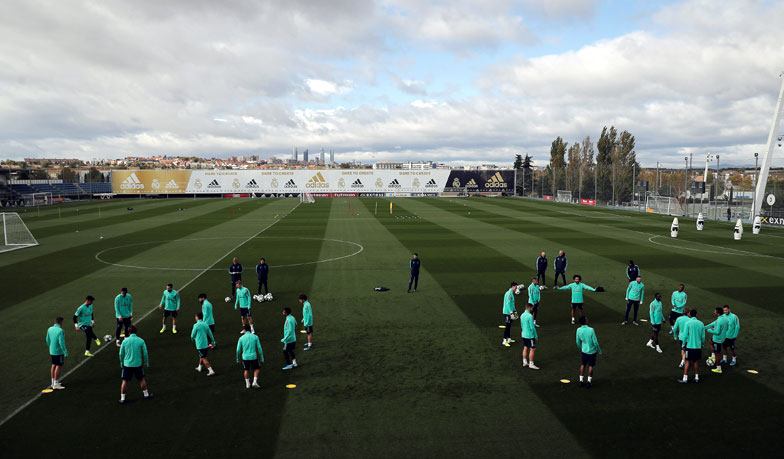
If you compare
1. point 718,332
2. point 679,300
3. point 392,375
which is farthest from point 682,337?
point 392,375

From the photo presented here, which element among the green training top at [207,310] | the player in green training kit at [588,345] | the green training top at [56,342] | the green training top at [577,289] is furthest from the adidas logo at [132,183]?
the player in green training kit at [588,345]

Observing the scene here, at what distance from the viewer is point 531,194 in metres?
125

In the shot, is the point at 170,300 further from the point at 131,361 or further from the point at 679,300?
the point at 679,300

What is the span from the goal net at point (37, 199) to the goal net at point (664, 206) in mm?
104506

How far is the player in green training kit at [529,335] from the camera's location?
38.8 feet

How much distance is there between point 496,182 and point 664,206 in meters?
58.3

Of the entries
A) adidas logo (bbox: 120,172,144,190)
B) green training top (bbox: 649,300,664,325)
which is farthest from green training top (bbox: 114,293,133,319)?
adidas logo (bbox: 120,172,144,190)

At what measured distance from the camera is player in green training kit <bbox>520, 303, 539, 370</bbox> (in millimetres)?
11820

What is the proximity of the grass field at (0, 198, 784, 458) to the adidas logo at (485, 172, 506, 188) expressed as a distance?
319 ft

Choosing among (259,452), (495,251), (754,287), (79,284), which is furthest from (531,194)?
(259,452)

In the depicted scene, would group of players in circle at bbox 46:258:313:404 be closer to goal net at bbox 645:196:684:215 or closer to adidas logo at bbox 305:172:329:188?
goal net at bbox 645:196:684:215

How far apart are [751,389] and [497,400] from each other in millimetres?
6133

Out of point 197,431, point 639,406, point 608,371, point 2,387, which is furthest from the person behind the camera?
point 608,371

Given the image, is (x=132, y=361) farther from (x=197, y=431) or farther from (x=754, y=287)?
(x=754, y=287)
